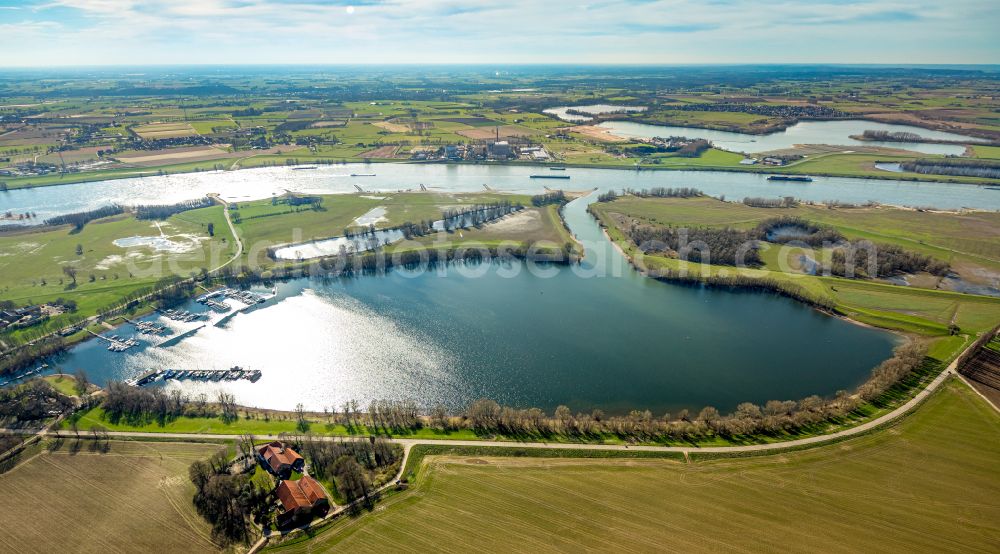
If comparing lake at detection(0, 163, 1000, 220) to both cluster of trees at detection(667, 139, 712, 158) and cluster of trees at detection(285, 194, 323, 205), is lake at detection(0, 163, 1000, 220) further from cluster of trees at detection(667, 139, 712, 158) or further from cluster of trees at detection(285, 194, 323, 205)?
cluster of trees at detection(667, 139, 712, 158)

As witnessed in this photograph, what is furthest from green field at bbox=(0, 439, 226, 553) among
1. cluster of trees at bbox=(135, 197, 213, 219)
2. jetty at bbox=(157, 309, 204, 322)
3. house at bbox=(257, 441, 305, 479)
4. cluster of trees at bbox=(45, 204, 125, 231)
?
cluster of trees at bbox=(45, 204, 125, 231)

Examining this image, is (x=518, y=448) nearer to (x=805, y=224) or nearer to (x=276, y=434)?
(x=276, y=434)

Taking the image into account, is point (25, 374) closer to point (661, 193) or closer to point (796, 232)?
point (661, 193)

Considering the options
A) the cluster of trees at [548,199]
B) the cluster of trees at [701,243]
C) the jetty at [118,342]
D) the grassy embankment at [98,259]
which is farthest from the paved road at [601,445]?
the cluster of trees at [548,199]

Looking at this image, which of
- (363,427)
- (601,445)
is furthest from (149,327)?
(601,445)

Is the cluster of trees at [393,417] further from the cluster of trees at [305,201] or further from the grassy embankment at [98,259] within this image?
the cluster of trees at [305,201]

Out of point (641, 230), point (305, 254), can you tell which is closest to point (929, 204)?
point (641, 230)
